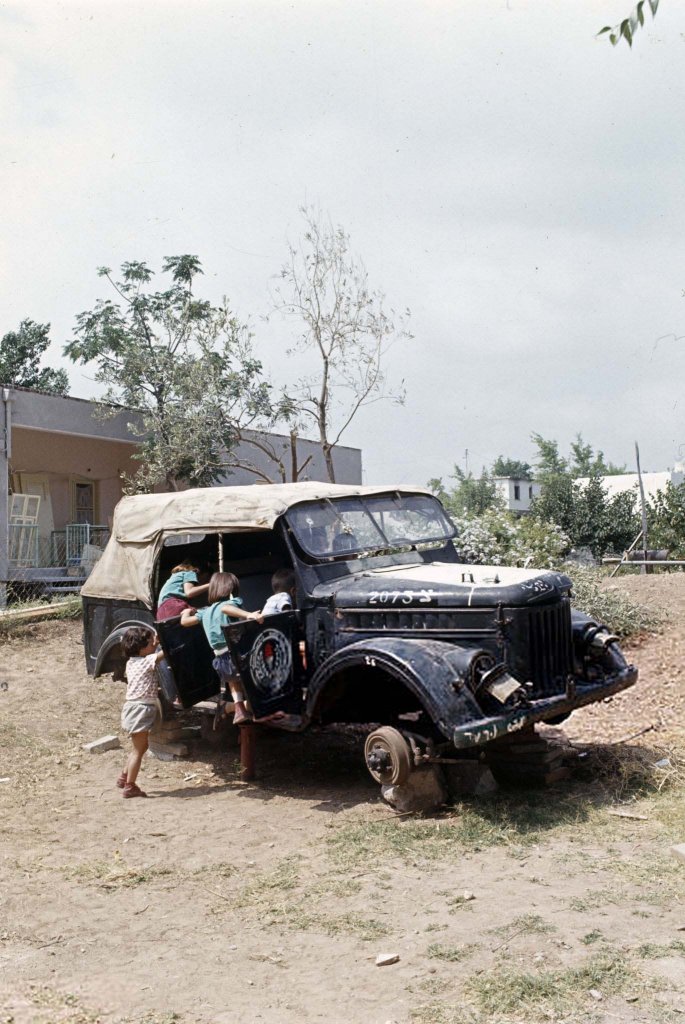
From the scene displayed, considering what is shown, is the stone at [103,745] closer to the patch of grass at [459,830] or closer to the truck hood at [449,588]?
the truck hood at [449,588]

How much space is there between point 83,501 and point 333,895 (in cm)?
1757

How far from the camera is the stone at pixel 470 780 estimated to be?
6.09m

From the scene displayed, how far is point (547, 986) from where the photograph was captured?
352 cm

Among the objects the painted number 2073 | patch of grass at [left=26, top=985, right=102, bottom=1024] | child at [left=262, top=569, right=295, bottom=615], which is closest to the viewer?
patch of grass at [left=26, top=985, right=102, bottom=1024]

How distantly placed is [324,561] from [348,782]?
159cm

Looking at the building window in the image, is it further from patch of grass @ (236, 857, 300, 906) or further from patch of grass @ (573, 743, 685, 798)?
patch of grass @ (236, 857, 300, 906)

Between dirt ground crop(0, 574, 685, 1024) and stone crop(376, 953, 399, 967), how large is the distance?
0.03 meters

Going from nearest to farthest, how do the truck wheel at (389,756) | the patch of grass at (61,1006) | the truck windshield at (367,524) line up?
the patch of grass at (61,1006) → the truck wheel at (389,756) → the truck windshield at (367,524)

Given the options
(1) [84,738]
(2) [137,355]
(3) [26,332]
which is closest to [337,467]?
(2) [137,355]

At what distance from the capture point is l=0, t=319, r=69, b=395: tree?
30.6 metres

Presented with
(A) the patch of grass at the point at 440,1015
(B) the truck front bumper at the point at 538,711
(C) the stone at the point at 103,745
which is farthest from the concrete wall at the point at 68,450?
(A) the patch of grass at the point at 440,1015

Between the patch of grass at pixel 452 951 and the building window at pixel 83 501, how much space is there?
17.9 m

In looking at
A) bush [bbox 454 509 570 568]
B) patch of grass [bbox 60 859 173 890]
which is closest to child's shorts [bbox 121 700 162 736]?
patch of grass [bbox 60 859 173 890]

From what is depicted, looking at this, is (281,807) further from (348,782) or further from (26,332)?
(26,332)
